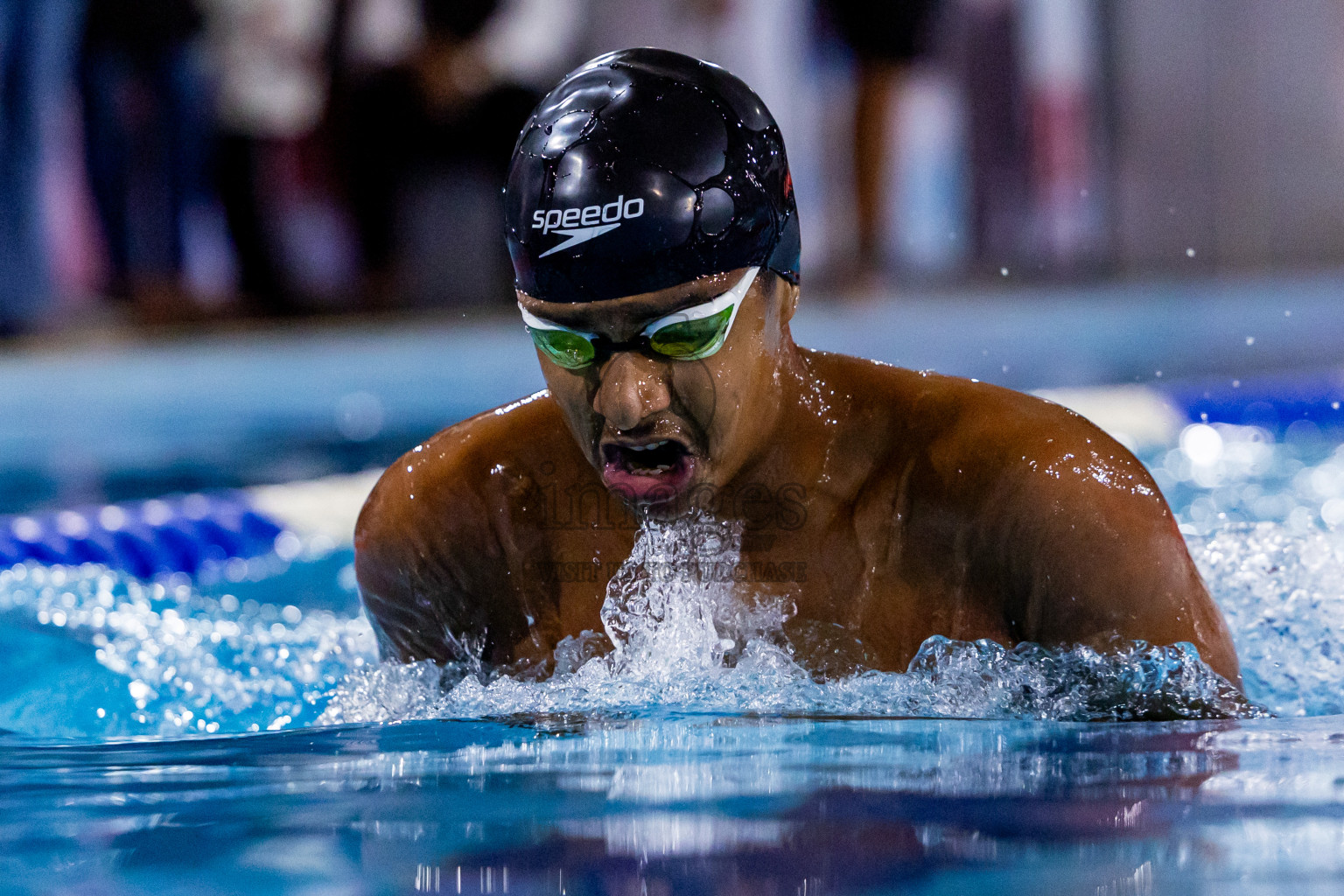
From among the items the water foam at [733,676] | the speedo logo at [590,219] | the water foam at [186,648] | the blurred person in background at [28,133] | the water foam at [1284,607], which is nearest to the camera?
the speedo logo at [590,219]

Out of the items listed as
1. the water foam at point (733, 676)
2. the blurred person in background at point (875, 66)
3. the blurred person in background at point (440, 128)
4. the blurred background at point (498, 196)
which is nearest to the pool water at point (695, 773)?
the water foam at point (733, 676)

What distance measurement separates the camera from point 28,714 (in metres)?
2.32

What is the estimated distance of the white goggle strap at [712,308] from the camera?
1.69 meters

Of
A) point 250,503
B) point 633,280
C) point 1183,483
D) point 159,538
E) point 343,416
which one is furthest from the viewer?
point 343,416

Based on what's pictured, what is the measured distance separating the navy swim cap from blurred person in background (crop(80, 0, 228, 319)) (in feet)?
23.6

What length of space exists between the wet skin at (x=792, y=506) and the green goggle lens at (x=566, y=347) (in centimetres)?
1

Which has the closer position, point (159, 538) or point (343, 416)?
point (159, 538)

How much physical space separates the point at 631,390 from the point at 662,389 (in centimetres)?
4

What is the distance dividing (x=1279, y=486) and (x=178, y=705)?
12.5ft

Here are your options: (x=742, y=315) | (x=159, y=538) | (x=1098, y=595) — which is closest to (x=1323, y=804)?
(x=1098, y=595)

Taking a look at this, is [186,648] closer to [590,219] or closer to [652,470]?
[652,470]

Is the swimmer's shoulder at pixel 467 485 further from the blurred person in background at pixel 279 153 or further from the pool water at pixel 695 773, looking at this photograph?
the blurred person in background at pixel 279 153

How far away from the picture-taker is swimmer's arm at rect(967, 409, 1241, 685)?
172 centimetres

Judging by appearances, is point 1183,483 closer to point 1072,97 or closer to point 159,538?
point 159,538
